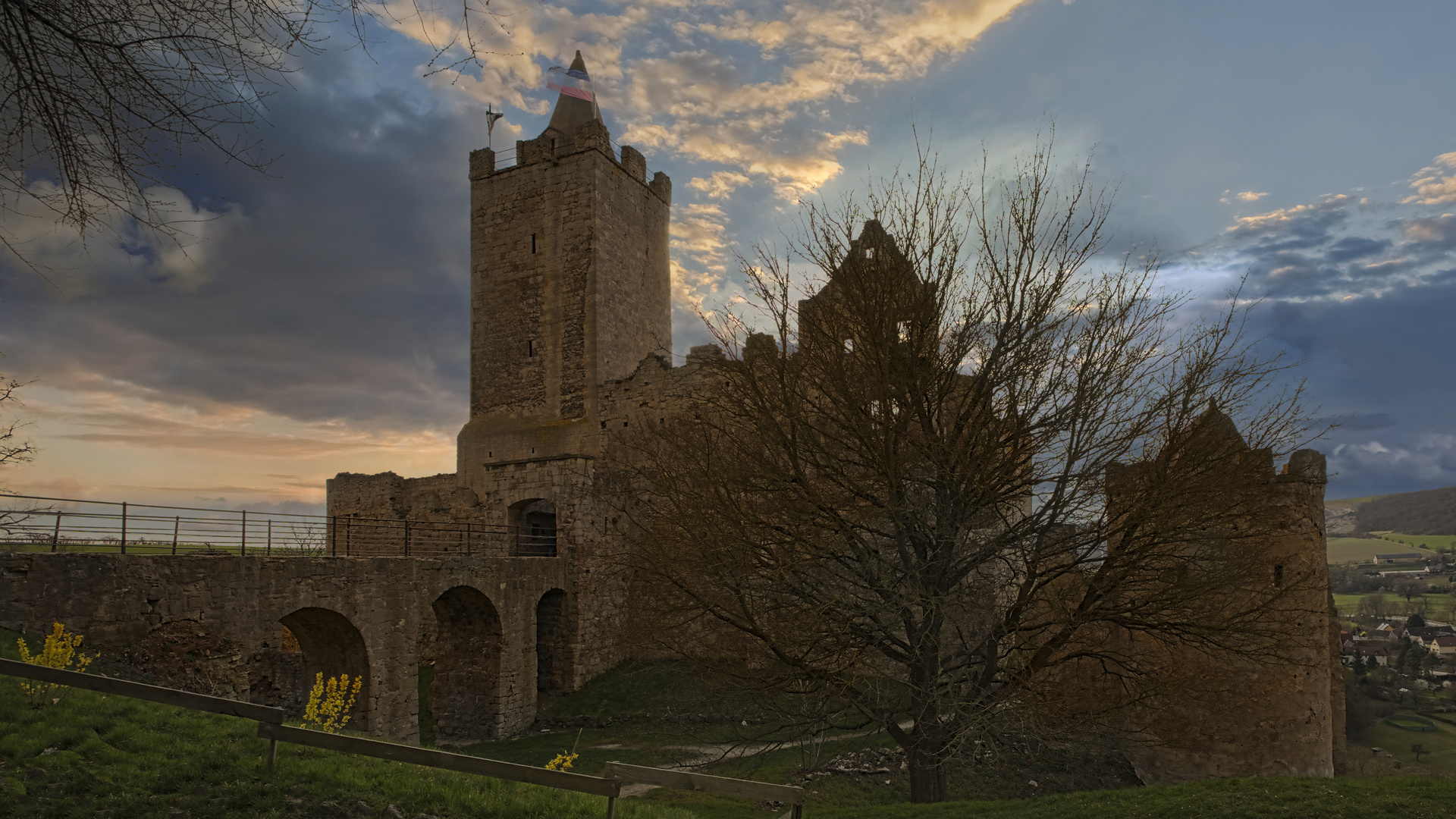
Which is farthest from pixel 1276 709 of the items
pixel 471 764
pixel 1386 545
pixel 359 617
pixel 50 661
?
pixel 1386 545

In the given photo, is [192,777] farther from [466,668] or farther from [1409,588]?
[1409,588]

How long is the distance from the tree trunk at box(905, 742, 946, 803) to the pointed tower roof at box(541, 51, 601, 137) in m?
23.8

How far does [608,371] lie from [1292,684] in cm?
1922

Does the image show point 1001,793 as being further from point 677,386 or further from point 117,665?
point 677,386

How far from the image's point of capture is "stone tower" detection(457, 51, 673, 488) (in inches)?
1019

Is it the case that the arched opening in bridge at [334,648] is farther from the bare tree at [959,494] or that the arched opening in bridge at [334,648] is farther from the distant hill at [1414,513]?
the distant hill at [1414,513]

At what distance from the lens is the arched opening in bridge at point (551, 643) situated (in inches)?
826

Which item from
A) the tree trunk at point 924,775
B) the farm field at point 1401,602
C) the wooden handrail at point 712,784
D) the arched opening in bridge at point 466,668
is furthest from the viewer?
the farm field at point 1401,602

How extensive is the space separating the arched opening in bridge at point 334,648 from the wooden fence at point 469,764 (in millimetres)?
8941

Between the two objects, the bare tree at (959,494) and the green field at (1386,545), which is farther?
the green field at (1386,545)

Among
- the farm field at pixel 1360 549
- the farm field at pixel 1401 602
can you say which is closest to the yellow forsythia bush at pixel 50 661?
the farm field at pixel 1401 602

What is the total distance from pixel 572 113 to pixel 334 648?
64.0 ft

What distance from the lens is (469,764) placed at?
577 cm

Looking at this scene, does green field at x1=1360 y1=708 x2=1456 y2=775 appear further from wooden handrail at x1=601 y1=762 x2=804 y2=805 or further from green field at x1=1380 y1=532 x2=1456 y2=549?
green field at x1=1380 y1=532 x2=1456 y2=549
